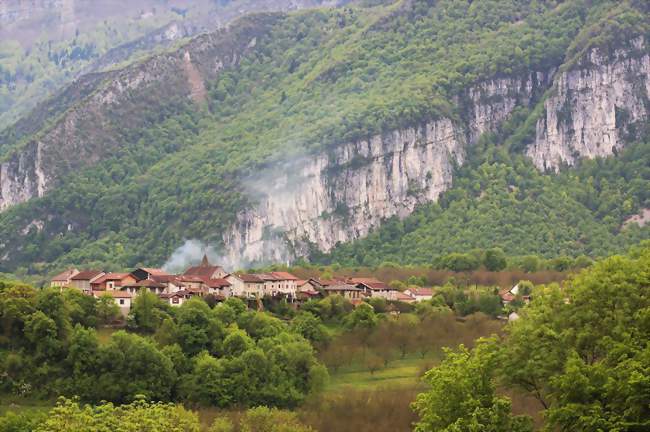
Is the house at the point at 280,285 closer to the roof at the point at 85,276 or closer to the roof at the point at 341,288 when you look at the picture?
the roof at the point at 341,288

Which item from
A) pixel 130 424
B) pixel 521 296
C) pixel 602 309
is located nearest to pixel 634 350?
pixel 602 309

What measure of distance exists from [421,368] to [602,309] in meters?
50.0

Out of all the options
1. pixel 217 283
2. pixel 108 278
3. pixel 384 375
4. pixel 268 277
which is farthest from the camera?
pixel 268 277

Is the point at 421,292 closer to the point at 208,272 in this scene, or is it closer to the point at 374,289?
the point at 374,289

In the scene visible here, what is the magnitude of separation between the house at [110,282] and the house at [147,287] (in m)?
1.07

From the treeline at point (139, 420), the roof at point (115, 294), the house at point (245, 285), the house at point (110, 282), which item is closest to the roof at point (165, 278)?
the house at point (110, 282)

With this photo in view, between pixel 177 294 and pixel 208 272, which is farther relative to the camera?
pixel 208 272

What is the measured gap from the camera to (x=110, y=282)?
142750 millimetres

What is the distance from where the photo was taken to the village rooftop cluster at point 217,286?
13988cm

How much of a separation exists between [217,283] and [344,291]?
1589 cm

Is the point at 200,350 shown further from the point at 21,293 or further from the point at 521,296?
the point at 521,296

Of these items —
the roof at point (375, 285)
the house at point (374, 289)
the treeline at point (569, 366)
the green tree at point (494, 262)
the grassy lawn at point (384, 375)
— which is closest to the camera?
the treeline at point (569, 366)

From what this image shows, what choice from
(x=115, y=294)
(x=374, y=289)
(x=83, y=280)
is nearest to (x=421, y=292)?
(x=374, y=289)

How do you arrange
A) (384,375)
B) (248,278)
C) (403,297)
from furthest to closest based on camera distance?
(403,297) → (248,278) → (384,375)
